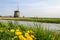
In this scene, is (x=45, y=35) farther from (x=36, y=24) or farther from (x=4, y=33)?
(x=4, y=33)

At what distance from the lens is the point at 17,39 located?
3889mm

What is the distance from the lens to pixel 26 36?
156 inches

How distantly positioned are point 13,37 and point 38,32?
2.05 ft

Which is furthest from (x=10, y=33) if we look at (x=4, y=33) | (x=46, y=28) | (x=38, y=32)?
(x=46, y=28)

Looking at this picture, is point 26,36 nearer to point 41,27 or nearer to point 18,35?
point 18,35

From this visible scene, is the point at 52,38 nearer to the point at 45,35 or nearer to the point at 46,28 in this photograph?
the point at 45,35

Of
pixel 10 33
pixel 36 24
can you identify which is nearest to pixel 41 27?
pixel 36 24

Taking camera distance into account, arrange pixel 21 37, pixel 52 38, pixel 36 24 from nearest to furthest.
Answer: pixel 21 37 → pixel 52 38 → pixel 36 24

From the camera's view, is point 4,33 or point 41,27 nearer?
point 4,33

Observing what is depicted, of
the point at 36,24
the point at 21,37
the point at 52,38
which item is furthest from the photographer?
the point at 36,24

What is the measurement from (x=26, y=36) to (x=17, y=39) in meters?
0.19

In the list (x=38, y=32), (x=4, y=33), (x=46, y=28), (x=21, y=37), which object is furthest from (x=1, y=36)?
(x=46, y=28)

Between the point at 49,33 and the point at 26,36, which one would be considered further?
the point at 49,33

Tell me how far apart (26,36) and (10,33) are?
36 cm
